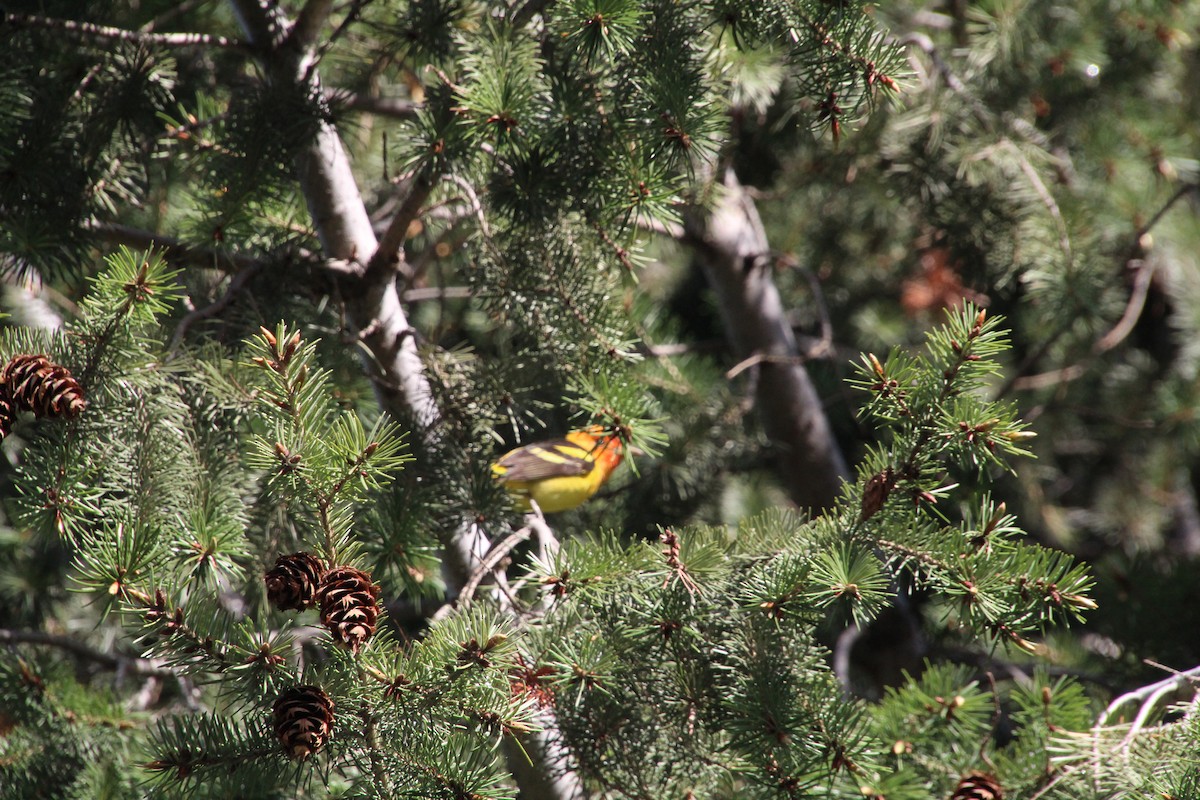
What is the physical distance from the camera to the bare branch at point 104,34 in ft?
7.00

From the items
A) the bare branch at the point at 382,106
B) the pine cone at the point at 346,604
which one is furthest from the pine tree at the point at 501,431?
the bare branch at the point at 382,106

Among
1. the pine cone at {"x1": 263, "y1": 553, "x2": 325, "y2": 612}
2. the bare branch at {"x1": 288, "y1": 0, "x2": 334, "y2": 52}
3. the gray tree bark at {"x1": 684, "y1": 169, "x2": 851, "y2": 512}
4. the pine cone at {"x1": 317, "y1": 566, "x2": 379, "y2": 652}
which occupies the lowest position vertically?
the gray tree bark at {"x1": 684, "y1": 169, "x2": 851, "y2": 512}

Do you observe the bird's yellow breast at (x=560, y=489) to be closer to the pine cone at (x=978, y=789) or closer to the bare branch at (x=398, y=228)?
the bare branch at (x=398, y=228)

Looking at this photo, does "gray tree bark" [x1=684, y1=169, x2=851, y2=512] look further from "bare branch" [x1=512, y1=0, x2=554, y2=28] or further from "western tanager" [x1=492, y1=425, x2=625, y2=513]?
"bare branch" [x1=512, y1=0, x2=554, y2=28]

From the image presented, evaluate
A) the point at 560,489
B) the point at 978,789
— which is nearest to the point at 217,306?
the point at 560,489

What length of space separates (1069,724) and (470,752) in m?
1.34

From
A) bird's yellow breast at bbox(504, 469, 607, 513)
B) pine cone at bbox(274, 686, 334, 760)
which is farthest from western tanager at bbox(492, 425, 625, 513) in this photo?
pine cone at bbox(274, 686, 334, 760)

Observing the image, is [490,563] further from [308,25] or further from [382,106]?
[382,106]

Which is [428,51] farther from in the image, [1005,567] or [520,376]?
[1005,567]

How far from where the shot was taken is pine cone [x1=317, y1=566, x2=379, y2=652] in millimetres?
1377

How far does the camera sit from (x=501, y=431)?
2707 mm

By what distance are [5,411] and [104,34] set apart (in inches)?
43.3

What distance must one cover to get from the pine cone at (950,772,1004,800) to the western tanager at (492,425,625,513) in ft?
3.21

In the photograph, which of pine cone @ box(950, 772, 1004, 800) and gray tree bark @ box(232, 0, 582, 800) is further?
gray tree bark @ box(232, 0, 582, 800)
